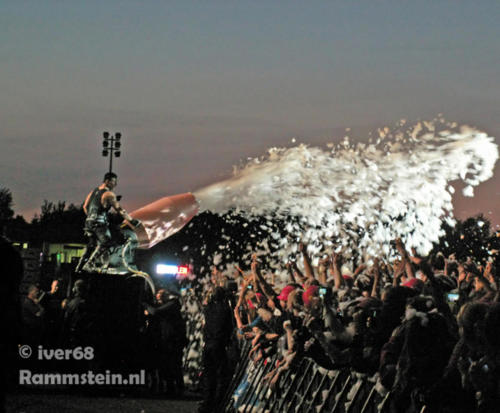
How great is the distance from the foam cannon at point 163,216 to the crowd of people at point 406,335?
415 cm

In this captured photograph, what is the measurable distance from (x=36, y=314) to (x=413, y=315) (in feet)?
30.5

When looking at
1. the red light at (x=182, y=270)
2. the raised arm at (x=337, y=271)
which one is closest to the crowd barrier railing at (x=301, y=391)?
the raised arm at (x=337, y=271)

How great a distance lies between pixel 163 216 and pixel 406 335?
32.3ft

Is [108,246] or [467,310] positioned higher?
[467,310]

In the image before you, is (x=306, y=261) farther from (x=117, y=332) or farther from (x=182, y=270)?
(x=182, y=270)

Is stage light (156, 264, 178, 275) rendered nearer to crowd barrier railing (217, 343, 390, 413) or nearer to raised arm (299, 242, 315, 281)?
raised arm (299, 242, 315, 281)

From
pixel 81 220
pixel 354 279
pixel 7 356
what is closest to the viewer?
pixel 7 356

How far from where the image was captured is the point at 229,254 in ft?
209

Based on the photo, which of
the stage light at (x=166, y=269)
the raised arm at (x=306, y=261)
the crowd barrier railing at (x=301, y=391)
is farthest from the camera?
the stage light at (x=166, y=269)

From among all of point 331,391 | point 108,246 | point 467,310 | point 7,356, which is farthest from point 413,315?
point 108,246

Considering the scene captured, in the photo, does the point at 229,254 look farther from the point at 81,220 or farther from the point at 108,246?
the point at 108,246

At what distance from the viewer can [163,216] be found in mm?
16594

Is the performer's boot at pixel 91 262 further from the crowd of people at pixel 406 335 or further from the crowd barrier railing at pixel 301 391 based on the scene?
the crowd of people at pixel 406 335

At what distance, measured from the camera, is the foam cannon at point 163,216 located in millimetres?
15945
